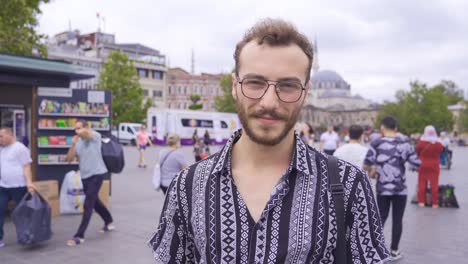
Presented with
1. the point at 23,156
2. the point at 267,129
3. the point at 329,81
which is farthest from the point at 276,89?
the point at 329,81

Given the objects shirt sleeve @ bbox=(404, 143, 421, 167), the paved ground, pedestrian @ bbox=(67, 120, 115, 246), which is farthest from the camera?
pedestrian @ bbox=(67, 120, 115, 246)

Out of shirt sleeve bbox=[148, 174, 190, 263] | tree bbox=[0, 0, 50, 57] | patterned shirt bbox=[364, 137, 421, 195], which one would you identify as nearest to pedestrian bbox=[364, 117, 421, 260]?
patterned shirt bbox=[364, 137, 421, 195]

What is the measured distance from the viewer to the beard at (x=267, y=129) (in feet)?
5.68

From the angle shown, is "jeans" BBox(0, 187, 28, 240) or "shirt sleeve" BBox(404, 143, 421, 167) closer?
"shirt sleeve" BBox(404, 143, 421, 167)

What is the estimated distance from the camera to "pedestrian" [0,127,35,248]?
706 centimetres

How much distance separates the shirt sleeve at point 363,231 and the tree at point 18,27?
15500mm

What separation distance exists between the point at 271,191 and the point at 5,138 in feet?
20.9

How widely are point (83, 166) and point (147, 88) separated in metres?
70.9

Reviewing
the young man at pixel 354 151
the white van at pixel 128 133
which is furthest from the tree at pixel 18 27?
the white van at pixel 128 133

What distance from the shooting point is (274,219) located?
5.70ft

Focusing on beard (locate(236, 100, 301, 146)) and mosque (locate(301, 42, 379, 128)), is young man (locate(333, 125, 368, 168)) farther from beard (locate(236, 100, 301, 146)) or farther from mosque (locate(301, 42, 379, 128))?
mosque (locate(301, 42, 379, 128))

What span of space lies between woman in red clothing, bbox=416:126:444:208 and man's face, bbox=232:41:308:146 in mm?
8699

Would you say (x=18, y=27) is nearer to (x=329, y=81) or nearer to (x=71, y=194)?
(x=71, y=194)

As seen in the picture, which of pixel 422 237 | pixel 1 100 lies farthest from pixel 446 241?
pixel 1 100
